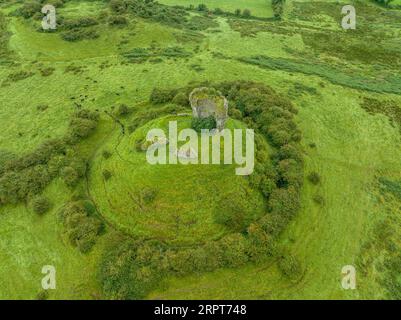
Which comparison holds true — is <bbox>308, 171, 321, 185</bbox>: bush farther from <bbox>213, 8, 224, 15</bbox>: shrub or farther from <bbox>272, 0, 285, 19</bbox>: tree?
<bbox>213, 8, 224, 15</bbox>: shrub

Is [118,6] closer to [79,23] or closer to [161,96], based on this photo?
[79,23]

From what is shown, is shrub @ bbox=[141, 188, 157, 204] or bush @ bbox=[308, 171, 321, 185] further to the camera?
bush @ bbox=[308, 171, 321, 185]

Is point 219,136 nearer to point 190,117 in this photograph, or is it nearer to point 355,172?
point 190,117

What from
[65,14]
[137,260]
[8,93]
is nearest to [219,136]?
[137,260]

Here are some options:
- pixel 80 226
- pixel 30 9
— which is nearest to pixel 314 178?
pixel 80 226

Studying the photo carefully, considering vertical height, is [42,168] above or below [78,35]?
below

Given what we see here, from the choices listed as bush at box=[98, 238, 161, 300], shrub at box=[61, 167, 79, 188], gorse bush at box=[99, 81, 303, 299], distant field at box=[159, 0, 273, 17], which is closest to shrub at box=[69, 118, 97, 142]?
shrub at box=[61, 167, 79, 188]
